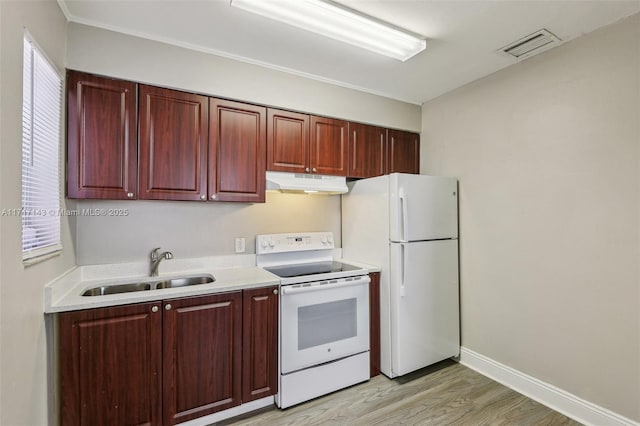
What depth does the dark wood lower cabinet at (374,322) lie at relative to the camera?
8.55ft

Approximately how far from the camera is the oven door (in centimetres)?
221

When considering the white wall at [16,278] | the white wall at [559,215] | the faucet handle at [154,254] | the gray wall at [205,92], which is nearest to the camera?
the white wall at [16,278]

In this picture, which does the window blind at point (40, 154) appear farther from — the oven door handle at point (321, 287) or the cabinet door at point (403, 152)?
the cabinet door at point (403, 152)

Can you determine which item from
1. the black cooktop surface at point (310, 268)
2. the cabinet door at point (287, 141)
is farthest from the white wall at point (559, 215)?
the cabinet door at point (287, 141)

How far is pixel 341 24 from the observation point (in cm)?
187

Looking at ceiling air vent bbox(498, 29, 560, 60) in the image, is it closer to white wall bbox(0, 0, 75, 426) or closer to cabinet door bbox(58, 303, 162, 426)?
white wall bbox(0, 0, 75, 426)

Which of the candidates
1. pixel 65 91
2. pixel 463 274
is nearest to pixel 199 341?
pixel 65 91

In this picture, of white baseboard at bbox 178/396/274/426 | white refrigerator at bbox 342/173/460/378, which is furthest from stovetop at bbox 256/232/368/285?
white baseboard at bbox 178/396/274/426

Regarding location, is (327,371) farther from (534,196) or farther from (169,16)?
(169,16)

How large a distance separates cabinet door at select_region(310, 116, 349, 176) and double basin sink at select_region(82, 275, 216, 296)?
4.20 feet

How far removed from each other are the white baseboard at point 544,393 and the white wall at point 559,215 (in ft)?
0.15

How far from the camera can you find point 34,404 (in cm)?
141

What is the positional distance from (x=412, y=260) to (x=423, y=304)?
0.41 meters

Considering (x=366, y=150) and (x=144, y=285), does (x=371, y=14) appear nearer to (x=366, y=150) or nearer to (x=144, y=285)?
(x=366, y=150)
